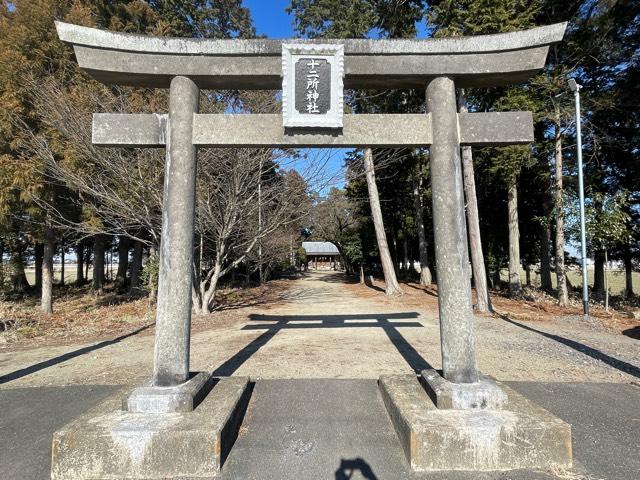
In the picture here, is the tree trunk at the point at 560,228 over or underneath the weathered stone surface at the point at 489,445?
over

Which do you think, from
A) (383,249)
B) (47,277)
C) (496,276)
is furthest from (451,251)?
(496,276)

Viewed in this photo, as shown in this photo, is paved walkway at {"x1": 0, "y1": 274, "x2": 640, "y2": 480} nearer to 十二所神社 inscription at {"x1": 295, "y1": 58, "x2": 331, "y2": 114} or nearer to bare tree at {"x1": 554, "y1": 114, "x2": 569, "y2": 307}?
十二所神社 inscription at {"x1": 295, "y1": 58, "x2": 331, "y2": 114}

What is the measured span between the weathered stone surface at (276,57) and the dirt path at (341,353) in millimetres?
3753

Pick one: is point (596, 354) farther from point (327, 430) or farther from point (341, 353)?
point (327, 430)

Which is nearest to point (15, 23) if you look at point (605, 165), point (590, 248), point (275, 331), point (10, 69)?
point (10, 69)

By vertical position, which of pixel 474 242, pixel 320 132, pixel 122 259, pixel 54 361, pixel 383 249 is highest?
pixel 320 132

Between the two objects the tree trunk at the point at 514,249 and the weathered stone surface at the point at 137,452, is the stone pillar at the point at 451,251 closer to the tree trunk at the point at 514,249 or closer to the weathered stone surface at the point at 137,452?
the weathered stone surface at the point at 137,452

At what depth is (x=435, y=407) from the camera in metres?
3.16

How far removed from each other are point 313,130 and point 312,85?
441 millimetres

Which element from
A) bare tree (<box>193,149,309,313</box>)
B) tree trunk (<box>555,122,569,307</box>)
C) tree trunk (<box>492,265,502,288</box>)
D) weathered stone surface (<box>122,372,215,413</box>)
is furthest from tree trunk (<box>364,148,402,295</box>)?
weathered stone surface (<box>122,372,215,413</box>)

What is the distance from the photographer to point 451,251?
343cm

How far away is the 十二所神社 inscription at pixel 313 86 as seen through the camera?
11.7 feet

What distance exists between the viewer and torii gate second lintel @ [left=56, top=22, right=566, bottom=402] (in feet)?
11.2

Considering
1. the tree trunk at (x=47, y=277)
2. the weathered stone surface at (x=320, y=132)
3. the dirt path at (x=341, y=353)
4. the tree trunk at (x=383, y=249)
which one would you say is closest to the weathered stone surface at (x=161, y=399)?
the dirt path at (x=341, y=353)
